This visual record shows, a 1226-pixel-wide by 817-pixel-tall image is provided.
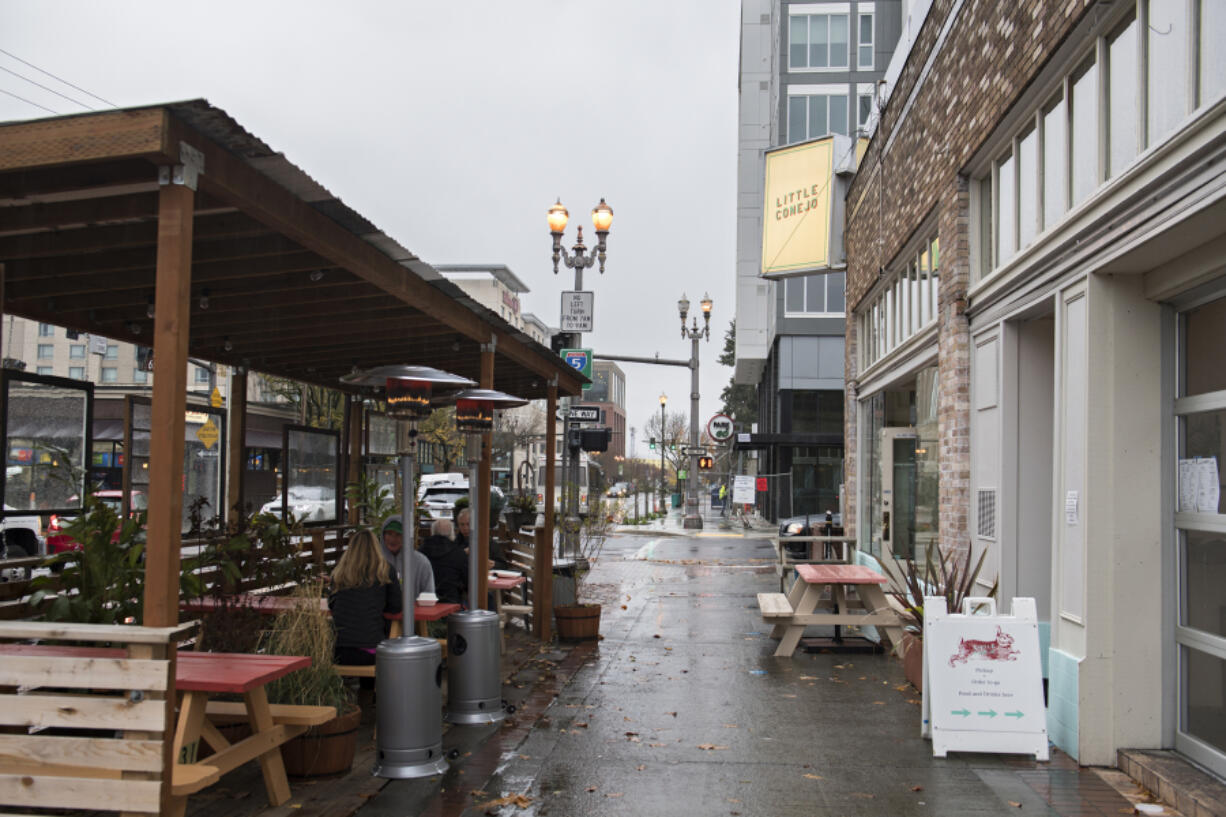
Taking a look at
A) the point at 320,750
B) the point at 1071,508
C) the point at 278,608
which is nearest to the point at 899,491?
the point at 1071,508

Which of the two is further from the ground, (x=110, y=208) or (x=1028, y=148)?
(x=1028, y=148)

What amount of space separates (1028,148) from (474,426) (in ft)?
15.5

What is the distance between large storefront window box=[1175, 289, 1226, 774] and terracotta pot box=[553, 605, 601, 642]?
6.10 meters

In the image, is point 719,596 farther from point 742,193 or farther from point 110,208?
point 742,193

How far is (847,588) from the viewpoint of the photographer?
47.4 ft

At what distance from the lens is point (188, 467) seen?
11.0 meters

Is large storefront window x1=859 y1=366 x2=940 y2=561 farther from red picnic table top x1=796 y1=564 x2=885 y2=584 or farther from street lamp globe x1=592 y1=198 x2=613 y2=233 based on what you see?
street lamp globe x1=592 y1=198 x2=613 y2=233

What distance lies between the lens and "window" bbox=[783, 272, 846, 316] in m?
38.8

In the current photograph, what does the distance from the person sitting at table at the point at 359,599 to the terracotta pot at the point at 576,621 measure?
12.1ft

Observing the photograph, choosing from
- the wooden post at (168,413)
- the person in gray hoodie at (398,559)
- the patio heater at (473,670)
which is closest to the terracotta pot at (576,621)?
the person in gray hoodie at (398,559)

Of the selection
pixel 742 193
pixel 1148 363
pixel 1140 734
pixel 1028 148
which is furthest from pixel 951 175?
pixel 742 193

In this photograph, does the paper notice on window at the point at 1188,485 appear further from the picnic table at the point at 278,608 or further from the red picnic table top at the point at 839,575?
the picnic table at the point at 278,608

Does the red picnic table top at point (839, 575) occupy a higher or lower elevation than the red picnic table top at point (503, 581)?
higher

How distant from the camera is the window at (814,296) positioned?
127 ft
